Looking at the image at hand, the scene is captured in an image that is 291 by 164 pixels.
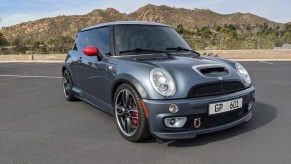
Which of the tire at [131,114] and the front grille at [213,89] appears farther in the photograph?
the tire at [131,114]

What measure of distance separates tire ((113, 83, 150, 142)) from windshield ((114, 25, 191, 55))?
0.67 metres

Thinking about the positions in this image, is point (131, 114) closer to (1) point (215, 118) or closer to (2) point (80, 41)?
(1) point (215, 118)

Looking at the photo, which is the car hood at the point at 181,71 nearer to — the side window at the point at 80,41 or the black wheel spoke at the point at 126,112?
the black wheel spoke at the point at 126,112

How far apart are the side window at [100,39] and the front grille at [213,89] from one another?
1.49 meters

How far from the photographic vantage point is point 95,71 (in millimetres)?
4258

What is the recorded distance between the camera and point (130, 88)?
3.36m

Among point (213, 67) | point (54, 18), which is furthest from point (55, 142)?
point (54, 18)

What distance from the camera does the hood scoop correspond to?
330 cm

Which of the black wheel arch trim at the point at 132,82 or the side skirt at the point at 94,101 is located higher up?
the black wheel arch trim at the point at 132,82

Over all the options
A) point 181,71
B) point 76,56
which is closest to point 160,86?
point 181,71

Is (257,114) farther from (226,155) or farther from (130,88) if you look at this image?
(130,88)

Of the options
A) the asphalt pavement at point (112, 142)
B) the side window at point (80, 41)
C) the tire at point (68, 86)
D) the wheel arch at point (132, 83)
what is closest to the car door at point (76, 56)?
the side window at point (80, 41)

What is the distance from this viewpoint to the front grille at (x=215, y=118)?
3123 mm

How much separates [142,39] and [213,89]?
1399 millimetres
